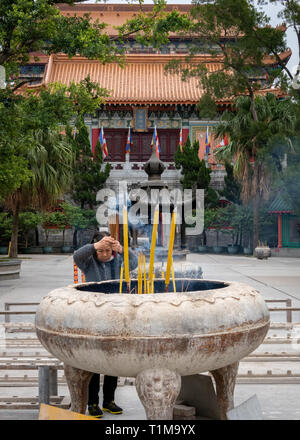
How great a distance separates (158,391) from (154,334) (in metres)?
0.25

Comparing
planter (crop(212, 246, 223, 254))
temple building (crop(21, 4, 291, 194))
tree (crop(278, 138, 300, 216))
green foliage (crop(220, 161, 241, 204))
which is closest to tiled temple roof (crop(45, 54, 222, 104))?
temple building (crop(21, 4, 291, 194))

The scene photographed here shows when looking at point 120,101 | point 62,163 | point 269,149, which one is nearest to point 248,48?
point 269,149

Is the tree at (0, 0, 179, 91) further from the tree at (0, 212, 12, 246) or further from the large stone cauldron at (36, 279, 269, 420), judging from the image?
the tree at (0, 212, 12, 246)

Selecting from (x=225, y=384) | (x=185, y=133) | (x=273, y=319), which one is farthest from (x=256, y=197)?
(x=225, y=384)

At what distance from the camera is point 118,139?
30.4 metres

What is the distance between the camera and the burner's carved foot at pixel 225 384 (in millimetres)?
2674

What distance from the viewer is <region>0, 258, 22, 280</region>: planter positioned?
43.9 ft

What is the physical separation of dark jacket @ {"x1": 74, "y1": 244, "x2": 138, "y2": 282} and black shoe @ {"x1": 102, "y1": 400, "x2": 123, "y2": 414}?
763 millimetres

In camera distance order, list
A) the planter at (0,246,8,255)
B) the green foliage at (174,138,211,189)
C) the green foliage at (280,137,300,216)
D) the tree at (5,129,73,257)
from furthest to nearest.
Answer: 1. the planter at (0,246,8,255)
2. the green foliage at (174,138,211,189)
3. the tree at (5,129,73,257)
4. the green foliage at (280,137,300,216)

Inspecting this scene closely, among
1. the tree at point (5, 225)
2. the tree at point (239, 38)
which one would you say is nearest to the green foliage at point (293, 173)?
the tree at point (239, 38)

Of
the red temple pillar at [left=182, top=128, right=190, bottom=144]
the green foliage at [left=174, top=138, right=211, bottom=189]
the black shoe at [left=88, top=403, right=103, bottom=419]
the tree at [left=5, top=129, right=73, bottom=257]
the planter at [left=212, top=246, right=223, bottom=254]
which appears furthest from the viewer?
the red temple pillar at [left=182, top=128, right=190, bottom=144]

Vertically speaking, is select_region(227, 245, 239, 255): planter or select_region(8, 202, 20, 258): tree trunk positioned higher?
select_region(8, 202, 20, 258): tree trunk

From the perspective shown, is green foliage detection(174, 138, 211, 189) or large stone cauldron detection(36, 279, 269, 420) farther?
green foliage detection(174, 138, 211, 189)
